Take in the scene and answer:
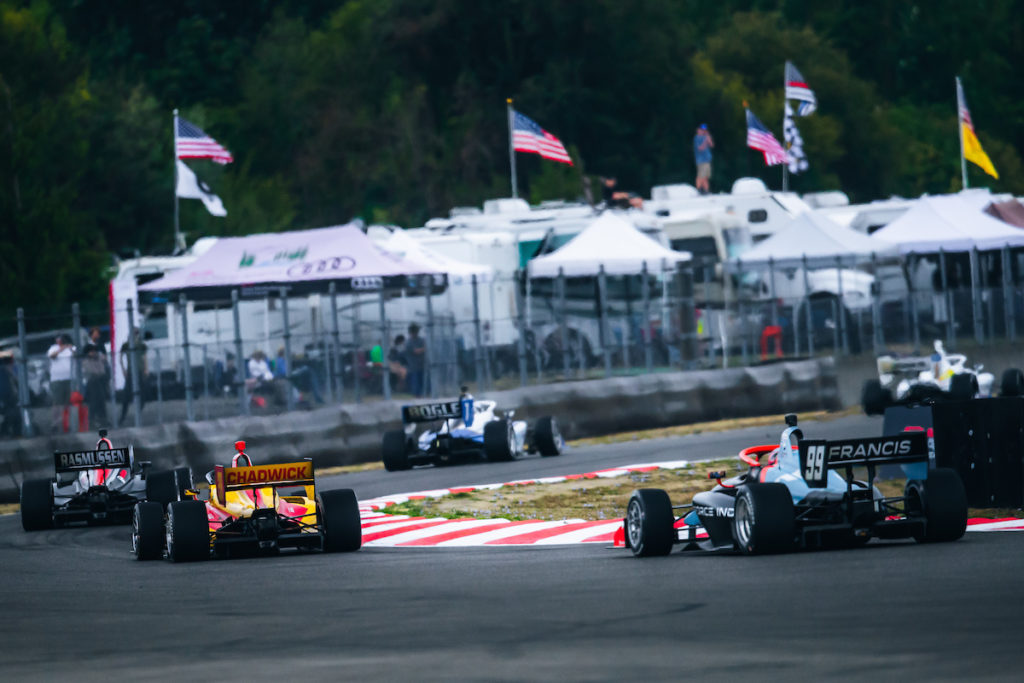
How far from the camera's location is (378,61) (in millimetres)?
65562

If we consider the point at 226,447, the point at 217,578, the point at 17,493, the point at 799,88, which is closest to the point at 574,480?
the point at 226,447

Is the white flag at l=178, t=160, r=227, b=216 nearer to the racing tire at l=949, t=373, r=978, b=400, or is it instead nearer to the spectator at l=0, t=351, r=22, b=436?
the spectator at l=0, t=351, r=22, b=436

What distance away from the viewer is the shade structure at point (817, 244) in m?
33.8

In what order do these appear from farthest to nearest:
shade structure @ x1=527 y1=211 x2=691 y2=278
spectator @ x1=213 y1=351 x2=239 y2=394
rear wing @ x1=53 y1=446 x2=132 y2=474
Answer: shade structure @ x1=527 y1=211 x2=691 y2=278 → spectator @ x1=213 y1=351 x2=239 y2=394 → rear wing @ x1=53 y1=446 x2=132 y2=474

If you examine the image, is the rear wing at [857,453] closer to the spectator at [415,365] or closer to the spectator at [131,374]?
the spectator at [131,374]

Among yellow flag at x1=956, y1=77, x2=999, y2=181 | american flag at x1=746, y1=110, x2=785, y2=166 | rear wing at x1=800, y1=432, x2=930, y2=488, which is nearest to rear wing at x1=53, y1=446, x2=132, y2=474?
rear wing at x1=800, y1=432, x2=930, y2=488

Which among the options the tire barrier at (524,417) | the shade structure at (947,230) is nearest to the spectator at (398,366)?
the tire barrier at (524,417)

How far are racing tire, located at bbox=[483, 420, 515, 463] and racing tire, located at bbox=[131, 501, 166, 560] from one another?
8.78 meters

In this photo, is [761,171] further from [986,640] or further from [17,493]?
[986,640]

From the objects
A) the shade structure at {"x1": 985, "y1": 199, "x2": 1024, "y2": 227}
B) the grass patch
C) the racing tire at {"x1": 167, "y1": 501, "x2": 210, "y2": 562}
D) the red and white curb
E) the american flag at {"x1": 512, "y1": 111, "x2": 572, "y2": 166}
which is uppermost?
the american flag at {"x1": 512, "y1": 111, "x2": 572, "y2": 166}

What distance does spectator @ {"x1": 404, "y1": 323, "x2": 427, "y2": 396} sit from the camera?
86.1ft

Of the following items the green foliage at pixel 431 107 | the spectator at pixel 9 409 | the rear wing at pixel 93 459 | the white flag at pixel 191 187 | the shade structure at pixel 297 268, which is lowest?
the rear wing at pixel 93 459

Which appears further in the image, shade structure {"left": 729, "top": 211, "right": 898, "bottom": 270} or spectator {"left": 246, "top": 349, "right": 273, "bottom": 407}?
shade structure {"left": 729, "top": 211, "right": 898, "bottom": 270}

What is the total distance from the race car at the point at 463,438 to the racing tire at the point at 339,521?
8.13 meters
